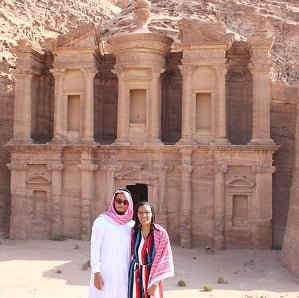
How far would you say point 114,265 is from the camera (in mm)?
7086

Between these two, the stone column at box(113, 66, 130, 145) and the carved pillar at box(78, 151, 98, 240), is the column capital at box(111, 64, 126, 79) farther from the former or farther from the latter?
the carved pillar at box(78, 151, 98, 240)

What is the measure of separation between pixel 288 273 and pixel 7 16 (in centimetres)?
3012

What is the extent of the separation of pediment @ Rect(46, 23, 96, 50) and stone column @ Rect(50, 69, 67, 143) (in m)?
1.32

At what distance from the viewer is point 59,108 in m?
22.1

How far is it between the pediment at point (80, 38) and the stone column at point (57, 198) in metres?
5.64

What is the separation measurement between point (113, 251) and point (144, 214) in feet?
2.48

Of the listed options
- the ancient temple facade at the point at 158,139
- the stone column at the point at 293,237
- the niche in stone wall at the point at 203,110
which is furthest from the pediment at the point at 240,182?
the stone column at the point at 293,237

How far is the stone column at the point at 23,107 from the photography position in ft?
73.4

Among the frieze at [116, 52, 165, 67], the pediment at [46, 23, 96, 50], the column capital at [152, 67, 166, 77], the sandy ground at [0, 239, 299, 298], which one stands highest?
the pediment at [46, 23, 96, 50]

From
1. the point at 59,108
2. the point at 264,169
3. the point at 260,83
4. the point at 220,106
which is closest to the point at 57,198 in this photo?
the point at 59,108

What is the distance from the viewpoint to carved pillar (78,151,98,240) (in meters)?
21.2

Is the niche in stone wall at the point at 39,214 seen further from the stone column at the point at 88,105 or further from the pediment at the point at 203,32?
the pediment at the point at 203,32

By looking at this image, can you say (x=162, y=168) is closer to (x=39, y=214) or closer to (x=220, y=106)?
(x=220, y=106)

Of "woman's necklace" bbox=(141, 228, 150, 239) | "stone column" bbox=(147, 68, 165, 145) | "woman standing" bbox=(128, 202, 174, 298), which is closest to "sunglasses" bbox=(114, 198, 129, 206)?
"woman standing" bbox=(128, 202, 174, 298)
